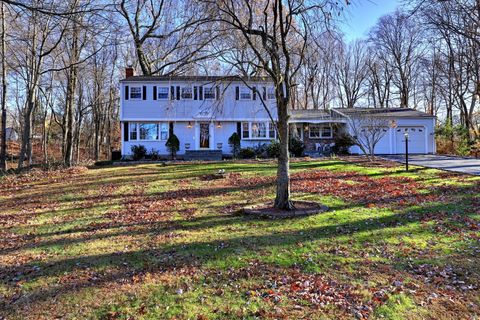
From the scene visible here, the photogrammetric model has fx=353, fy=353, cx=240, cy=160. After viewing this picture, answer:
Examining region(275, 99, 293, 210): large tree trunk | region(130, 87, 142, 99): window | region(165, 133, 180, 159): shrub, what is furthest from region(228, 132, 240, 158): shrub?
region(275, 99, 293, 210): large tree trunk

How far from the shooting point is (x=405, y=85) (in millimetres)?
38281

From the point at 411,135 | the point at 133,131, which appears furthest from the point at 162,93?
the point at 411,135

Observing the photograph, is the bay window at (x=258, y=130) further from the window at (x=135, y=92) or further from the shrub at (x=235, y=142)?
the window at (x=135, y=92)

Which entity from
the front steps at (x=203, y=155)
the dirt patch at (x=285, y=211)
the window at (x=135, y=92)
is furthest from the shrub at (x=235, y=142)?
the dirt patch at (x=285, y=211)

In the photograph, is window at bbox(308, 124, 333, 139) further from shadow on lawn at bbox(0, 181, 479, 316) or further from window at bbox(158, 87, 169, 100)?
shadow on lawn at bbox(0, 181, 479, 316)

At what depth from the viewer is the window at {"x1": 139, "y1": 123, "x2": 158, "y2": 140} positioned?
24641 mm

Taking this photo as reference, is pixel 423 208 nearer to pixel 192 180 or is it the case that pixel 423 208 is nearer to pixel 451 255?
pixel 451 255

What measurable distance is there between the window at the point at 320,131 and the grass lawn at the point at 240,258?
17431 mm

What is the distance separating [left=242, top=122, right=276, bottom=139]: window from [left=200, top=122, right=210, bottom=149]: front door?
2531 millimetres

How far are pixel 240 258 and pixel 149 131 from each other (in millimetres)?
20945

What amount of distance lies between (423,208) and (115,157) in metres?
21.3

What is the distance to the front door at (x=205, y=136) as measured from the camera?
2506 cm

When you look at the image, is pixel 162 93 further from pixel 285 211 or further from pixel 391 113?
pixel 285 211

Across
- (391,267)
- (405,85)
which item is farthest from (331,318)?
(405,85)
